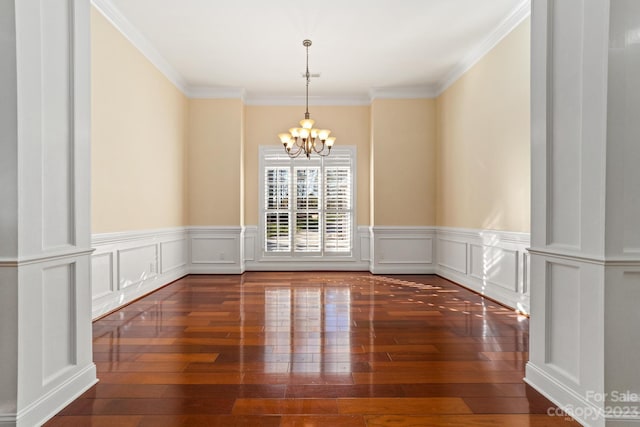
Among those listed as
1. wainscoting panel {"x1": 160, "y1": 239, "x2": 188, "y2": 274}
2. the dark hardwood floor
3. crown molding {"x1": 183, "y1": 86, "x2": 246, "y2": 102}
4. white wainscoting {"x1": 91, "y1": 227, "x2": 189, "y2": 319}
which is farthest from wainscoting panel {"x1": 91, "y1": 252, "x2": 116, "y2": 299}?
crown molding {"x1": 183, "y1": 86, "x2": 246, "y2": 102}

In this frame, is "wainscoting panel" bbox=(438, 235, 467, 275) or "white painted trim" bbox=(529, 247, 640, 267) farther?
"wainscoting panel" bbox=(438, 235, 467, 275)

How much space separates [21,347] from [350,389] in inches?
70.1

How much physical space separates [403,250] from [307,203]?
1990 millimetres

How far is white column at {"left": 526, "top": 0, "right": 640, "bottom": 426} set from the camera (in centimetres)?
194

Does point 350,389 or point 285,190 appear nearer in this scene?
point 350,389

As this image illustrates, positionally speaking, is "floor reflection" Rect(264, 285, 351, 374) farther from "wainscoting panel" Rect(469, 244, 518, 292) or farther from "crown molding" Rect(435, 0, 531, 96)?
"crown molding" Rect(435, 0, 531, 96)

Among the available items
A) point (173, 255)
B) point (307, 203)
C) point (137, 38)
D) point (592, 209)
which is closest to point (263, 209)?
point (307, 203)

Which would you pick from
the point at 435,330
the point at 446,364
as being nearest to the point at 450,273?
the point at 435,330

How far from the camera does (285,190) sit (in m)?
7.76

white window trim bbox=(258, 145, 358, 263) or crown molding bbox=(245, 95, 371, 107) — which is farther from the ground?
crown molding bbox=(245, 95, 371, 107)

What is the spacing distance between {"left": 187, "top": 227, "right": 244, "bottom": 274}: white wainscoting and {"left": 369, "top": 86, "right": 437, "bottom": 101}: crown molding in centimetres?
349

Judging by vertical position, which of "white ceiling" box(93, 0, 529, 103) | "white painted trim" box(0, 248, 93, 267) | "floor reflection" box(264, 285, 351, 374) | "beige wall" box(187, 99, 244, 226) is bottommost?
"floor reflection" box(264, 285, 351, 374)

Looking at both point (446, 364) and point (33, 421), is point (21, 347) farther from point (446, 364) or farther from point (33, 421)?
point (446, 364)

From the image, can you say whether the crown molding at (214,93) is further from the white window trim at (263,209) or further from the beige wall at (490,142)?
the beige wall at (490,142)
